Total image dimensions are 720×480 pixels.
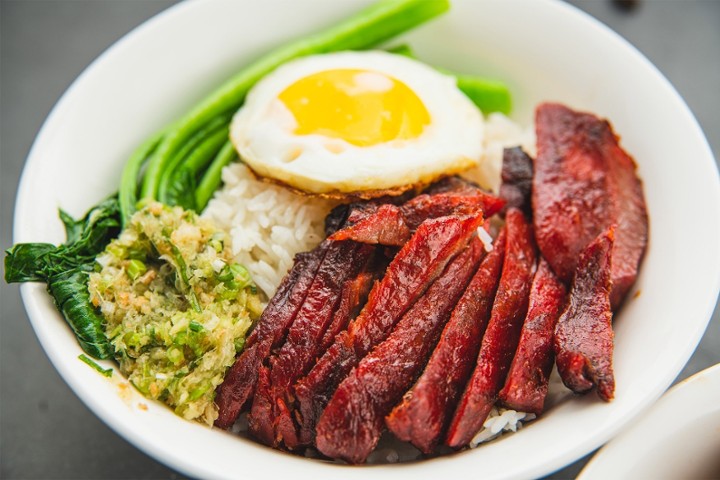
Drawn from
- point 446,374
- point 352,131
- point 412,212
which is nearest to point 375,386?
point 446,374

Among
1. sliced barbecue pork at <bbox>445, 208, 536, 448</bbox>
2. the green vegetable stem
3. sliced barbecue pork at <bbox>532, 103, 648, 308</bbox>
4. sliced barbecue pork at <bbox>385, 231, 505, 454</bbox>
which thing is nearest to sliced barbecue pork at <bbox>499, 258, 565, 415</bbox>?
sliced barbecue pork at <bbox>445, 208, 536, 448</bbox>

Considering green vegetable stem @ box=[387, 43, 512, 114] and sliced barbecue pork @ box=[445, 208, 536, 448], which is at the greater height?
green vegetable stem @ box=[387, 43, 512, 114]

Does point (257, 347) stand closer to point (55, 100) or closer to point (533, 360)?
point (533, 360)

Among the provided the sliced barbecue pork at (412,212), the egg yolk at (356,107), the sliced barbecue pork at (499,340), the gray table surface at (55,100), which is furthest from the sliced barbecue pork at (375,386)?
the gray table surface at (55,100)

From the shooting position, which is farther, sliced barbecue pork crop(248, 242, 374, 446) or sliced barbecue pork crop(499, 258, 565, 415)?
sliced barbecue pork crop(248, 242, 374, 446)

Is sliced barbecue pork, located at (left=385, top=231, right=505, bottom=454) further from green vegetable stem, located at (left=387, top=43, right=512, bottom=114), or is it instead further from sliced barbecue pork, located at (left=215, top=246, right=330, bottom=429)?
green vegetable stem, located at (left=387, top=43, right=512, bottom=114)

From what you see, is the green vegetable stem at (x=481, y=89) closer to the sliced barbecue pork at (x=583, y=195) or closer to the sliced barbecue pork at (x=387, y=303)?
the sliced barbecue pork at (x=583, y=195)

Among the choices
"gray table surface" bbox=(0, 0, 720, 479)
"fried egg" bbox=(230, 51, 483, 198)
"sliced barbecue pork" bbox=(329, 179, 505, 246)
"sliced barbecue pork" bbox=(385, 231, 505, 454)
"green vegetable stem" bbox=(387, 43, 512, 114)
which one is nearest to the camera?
"sliced barbecue pork" bbox=(385, 231, 505, 454)
